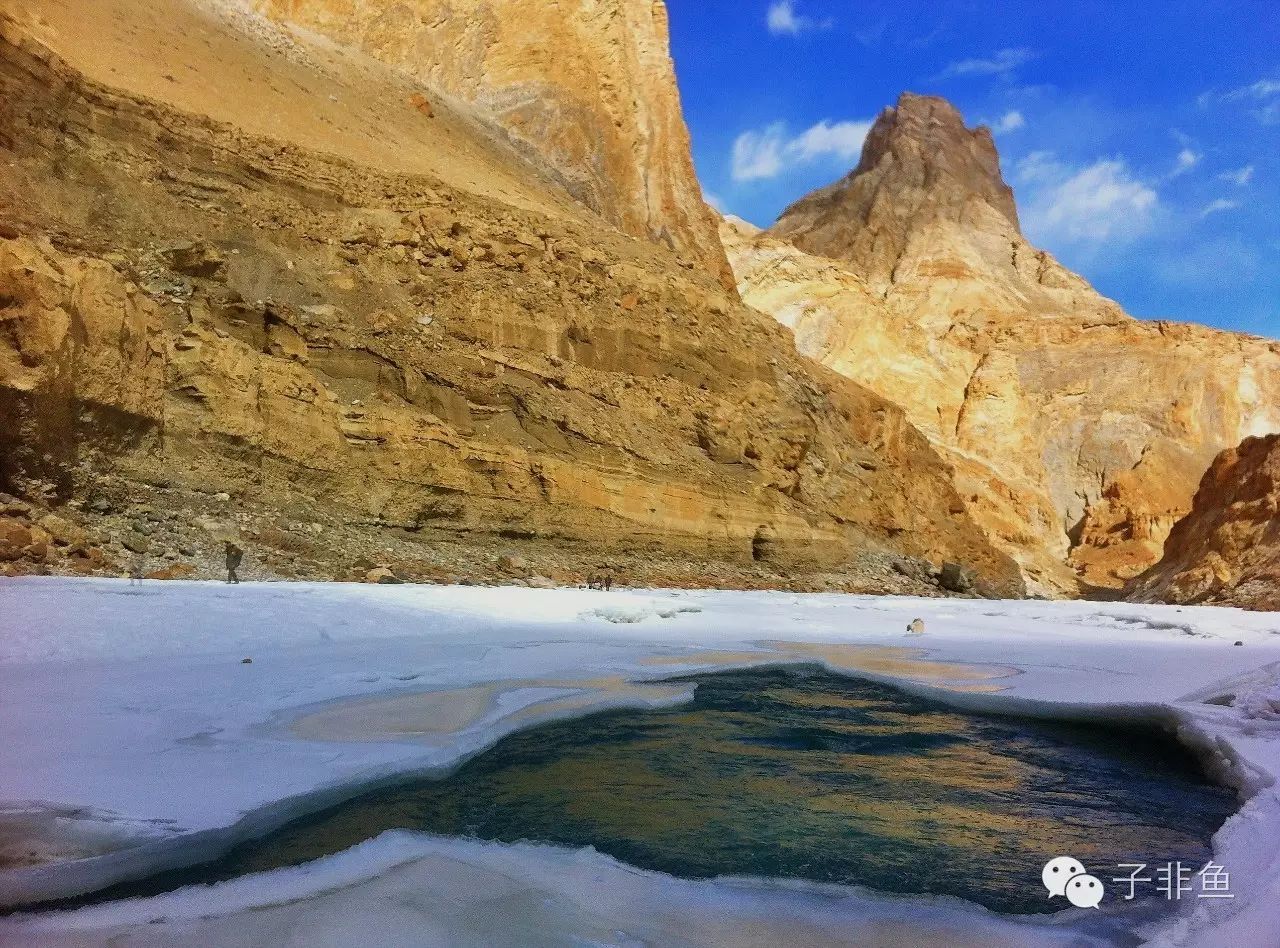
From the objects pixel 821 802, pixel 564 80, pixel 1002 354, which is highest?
pixel 564 80

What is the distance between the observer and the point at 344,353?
17.1 m

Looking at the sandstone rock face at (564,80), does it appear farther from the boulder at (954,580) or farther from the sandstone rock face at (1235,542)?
the sandstone rock face at (1235,542)

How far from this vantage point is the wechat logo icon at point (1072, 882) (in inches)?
122

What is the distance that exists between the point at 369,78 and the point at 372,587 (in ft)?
72.9

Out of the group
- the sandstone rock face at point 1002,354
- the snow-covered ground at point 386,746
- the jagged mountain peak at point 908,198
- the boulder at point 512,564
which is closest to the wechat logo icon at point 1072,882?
the snow-covered ground at point 386,746

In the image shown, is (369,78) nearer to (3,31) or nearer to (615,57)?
(615,57)

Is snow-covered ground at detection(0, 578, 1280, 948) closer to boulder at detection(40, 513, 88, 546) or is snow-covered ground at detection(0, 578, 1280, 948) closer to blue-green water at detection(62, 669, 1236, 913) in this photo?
blue-green water at detection(62, 669, 1236, 913)

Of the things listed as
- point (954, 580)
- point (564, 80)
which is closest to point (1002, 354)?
point (954, 580)

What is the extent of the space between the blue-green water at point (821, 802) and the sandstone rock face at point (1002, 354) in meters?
44.2

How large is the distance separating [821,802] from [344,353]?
49.8ft

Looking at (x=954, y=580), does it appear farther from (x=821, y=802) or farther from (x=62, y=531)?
(x=821, y=802)

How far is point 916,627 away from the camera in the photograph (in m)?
12.0

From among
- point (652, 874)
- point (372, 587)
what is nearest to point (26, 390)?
point (372, 587)
